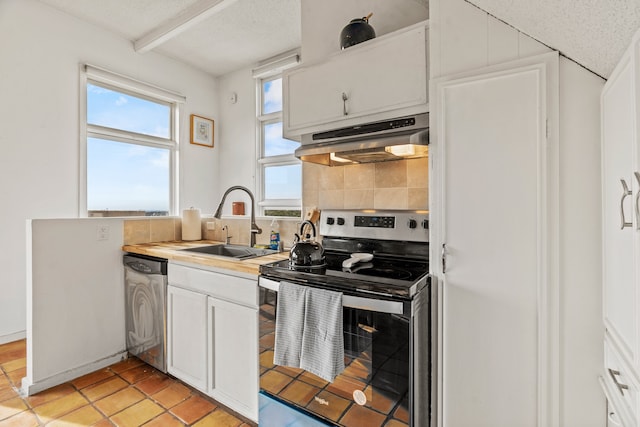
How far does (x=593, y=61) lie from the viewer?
103 centimetres

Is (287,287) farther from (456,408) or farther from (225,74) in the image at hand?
(225,74)

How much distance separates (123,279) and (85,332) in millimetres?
410

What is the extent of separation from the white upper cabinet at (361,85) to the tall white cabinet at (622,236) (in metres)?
0.70

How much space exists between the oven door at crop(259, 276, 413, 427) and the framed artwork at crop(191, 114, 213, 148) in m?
3.22

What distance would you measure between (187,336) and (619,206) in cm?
211

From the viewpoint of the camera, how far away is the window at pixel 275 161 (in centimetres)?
363

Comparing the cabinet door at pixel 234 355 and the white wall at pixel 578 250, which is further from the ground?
the white wall at pixel 578 250

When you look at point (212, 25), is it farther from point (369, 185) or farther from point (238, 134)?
point (369, 185)

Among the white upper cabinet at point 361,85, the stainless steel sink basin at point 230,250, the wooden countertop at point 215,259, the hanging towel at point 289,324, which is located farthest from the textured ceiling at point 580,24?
the stainless steel sink basin at point 230,250

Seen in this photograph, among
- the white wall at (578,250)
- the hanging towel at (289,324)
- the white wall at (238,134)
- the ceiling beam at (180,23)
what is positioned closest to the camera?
the white wall at (578,250)

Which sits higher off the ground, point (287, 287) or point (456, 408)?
point (287, 287)

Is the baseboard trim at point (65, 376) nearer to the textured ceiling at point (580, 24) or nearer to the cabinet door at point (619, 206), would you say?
the cabinet door at point (619, 206)

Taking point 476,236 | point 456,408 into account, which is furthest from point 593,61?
point 456,408

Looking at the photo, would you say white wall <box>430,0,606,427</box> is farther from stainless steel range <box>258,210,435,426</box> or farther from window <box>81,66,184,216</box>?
window <box>81,66,184,216</box>
